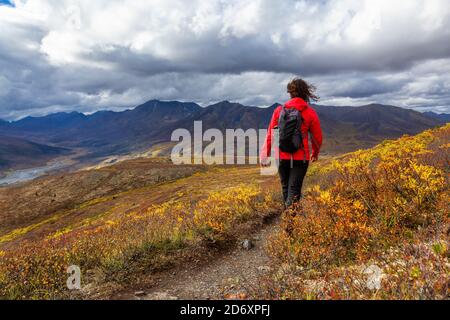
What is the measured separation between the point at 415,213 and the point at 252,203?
609 centimetres

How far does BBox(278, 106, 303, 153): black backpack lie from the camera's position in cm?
768

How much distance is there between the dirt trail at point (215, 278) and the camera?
5.80m

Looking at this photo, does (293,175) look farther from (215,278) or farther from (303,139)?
(215,278)

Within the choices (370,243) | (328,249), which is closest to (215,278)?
(328,249)

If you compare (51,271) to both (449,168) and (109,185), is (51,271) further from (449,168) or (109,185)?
(109,185)

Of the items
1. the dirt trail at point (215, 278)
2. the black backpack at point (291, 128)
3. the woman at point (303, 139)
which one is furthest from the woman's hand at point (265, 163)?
the dirt trail at point (215, 278)

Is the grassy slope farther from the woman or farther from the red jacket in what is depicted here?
the red jacket

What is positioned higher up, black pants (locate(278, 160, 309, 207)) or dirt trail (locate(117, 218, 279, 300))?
black pants (locate(278, 160, 309, 207))

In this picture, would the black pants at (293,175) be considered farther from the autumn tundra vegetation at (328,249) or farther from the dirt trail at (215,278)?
the dirt trail at (215,278)

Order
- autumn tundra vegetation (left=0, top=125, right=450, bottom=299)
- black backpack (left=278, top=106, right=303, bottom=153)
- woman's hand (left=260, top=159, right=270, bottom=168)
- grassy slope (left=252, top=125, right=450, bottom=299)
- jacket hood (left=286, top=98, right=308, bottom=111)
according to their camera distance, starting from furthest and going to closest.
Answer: woman's hand (left=260, top=159, right=270, bottom=168) → jacket hood (left=286, top=98, right=308, bottom=111) → black backpack (left=278, top=106, right=303, bottom=153) → autumn tundra vegetation (left=0, top=125, right=450, bottom=299) → grassy slope (left=252, top=125, right=450, bottom=299)

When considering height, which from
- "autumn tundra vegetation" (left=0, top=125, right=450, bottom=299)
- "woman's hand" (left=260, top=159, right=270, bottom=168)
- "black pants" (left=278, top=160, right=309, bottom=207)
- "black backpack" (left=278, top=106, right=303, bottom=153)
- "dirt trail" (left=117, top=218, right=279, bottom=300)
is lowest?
"dirt trail" (left=117, top=218, right=279, bottom=300)

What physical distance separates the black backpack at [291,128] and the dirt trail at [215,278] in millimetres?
2683

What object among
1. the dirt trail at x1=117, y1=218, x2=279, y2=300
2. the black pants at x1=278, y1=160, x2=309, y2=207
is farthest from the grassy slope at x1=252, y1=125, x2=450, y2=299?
the dirt trail at x1=117, y1=218, x2=279, y2=300
